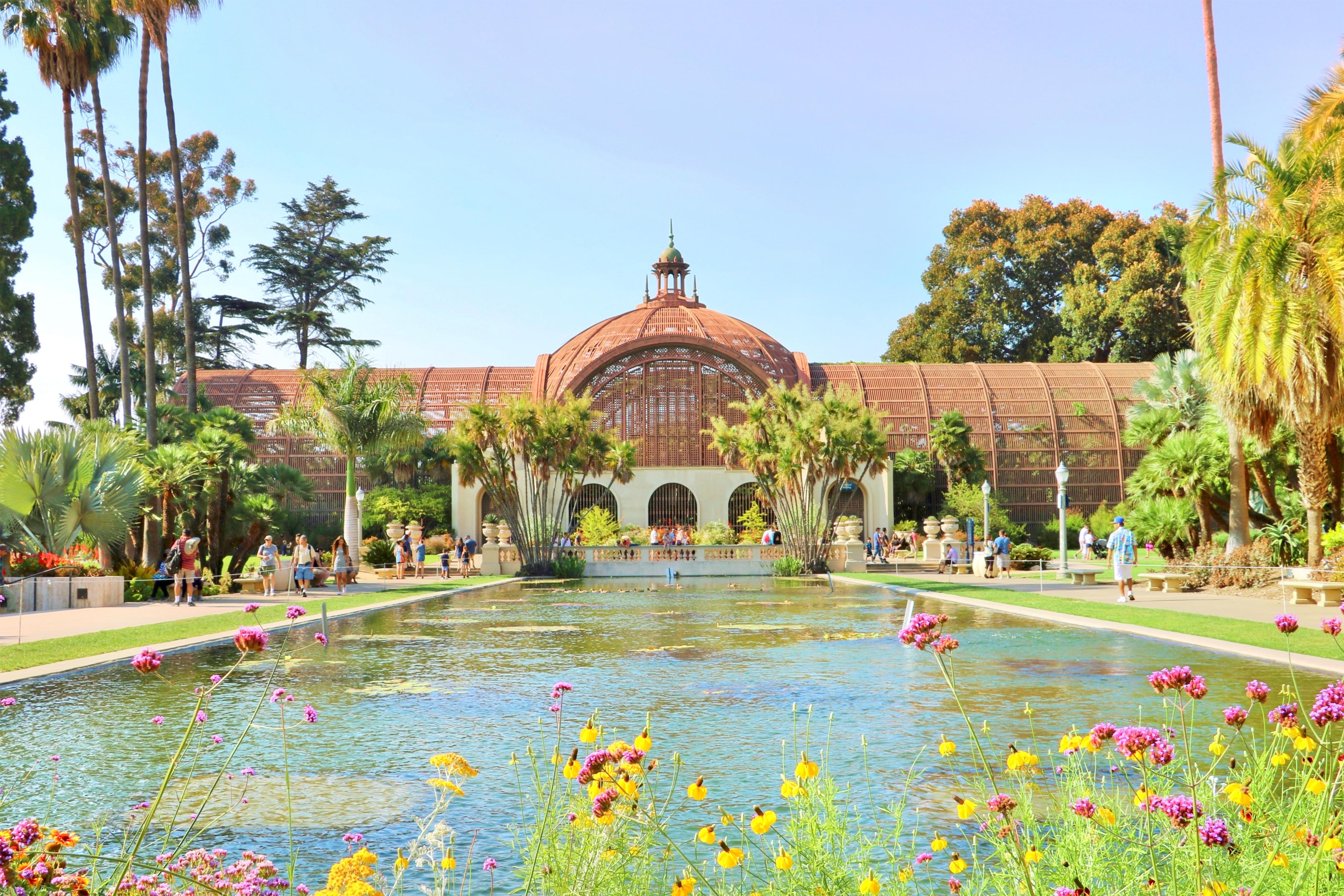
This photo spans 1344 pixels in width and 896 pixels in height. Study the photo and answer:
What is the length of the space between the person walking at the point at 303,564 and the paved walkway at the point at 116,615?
11.1 inches

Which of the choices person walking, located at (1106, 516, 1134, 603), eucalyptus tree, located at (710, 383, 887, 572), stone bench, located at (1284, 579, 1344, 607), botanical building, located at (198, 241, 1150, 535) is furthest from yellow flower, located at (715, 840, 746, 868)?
botanical building, located at (198, 241, 1150, 535)

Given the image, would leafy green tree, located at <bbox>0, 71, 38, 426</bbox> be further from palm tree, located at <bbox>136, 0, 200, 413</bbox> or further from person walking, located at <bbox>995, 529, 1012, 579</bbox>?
person walking, located at <bbox>995, 529, 1012, 579</bbox>

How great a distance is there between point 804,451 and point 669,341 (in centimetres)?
1548

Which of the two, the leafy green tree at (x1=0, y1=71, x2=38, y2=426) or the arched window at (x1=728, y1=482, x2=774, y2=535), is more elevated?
the leafy green tree at (x1=0, y1=71, x2=38, y2=426)

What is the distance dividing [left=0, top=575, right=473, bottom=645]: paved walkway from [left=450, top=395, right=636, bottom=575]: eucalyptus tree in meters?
5.38

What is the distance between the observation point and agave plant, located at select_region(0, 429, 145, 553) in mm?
20812

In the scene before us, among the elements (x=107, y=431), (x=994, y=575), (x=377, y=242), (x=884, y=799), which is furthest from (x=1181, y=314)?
(x=884, y=799)

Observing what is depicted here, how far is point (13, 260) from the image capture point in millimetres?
40938

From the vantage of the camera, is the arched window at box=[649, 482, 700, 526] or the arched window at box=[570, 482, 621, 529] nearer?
the arched window at box=[570, 482, 621, 529]

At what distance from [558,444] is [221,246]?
3490cm

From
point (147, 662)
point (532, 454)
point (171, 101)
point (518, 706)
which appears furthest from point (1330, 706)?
point (171, 101)

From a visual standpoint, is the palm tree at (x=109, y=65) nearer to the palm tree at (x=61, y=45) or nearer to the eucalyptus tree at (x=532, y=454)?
the palm tree at (x=61, y=45)

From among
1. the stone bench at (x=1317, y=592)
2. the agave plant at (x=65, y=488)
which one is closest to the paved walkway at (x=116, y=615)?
the agave plant at (x=65, y=488)

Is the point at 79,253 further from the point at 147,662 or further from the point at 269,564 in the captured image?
the point at 147,662
